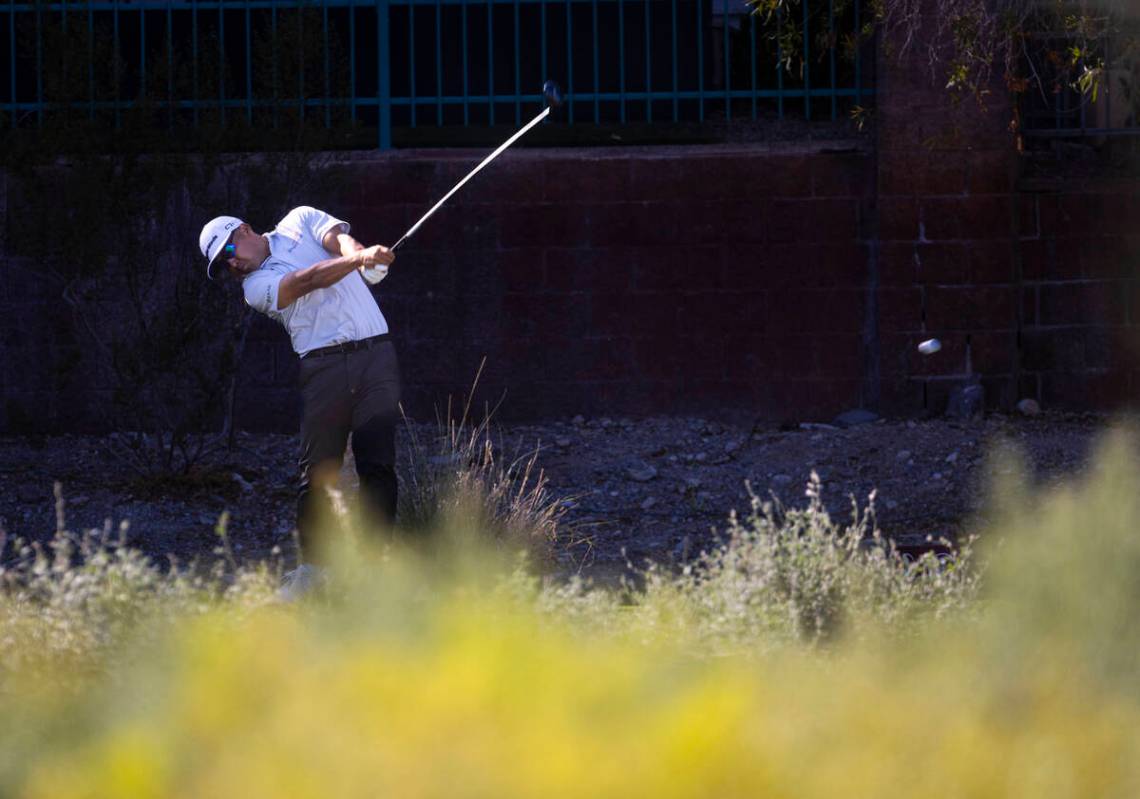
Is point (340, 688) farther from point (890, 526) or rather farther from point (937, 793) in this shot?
point (890, 526)

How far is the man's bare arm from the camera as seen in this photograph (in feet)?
21.7

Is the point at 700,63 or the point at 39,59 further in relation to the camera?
the point at 700,63

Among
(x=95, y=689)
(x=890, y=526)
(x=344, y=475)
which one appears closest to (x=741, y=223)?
(x=890, y=526)

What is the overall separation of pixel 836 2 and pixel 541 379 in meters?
2.68

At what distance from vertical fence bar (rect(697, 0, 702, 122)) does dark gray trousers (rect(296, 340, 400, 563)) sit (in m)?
3.74

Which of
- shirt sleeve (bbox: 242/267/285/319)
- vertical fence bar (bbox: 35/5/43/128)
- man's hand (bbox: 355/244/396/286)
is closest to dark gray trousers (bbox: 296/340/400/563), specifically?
shirt sleeve (bbox: 242/267/285/319)

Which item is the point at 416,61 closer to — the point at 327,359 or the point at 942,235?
the point at 942,235

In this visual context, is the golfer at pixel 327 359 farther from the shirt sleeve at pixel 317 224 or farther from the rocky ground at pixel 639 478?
the rocky ground at pixel 639 478

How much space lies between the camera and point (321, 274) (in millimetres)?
6777

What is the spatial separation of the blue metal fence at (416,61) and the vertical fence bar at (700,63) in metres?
0.02

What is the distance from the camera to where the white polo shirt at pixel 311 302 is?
6996 mm

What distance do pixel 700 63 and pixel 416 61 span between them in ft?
6.75

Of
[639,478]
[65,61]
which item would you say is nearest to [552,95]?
[639,478]

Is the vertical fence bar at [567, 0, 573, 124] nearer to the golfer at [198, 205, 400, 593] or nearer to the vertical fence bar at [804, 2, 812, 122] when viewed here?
the vertical fence bar at [804, 2, 812, 122]
